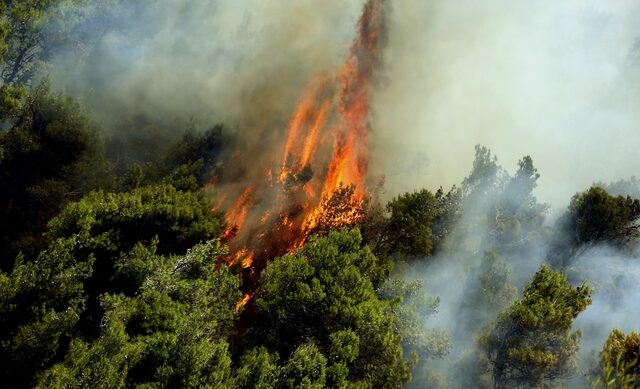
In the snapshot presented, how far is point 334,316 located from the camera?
23.2 meters

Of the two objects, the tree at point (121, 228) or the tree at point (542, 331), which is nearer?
the tree at point (121, 228)

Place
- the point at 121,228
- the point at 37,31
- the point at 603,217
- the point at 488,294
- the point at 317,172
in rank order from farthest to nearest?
the point at 317,172 → the point at 37,31 → the point at 603,217 → the point at 488,294 → the point at 121,228

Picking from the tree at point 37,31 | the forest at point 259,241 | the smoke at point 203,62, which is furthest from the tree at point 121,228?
the tree at point 37,31

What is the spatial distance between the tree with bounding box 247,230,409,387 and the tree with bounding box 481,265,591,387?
7680 millimetres

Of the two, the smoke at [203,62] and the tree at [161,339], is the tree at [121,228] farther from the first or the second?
the smoke at [203,62]

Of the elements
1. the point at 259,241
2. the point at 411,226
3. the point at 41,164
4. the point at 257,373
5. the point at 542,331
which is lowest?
the point at 257,373

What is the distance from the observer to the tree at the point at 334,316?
22.5m

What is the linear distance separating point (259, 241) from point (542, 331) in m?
21.9

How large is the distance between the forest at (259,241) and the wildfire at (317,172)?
0.67 feet

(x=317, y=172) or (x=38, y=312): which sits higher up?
(x=317, y=172)

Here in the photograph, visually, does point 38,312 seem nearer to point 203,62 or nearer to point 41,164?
point 41,164

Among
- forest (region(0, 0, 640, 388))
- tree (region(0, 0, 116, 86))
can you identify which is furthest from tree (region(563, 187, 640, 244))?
tree (region(0, 0, 116, 86))

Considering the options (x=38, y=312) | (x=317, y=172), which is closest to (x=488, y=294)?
(x=317, y=172)

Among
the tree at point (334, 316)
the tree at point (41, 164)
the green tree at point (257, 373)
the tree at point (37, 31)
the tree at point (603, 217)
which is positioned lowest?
the green tree at point (257, 373)
